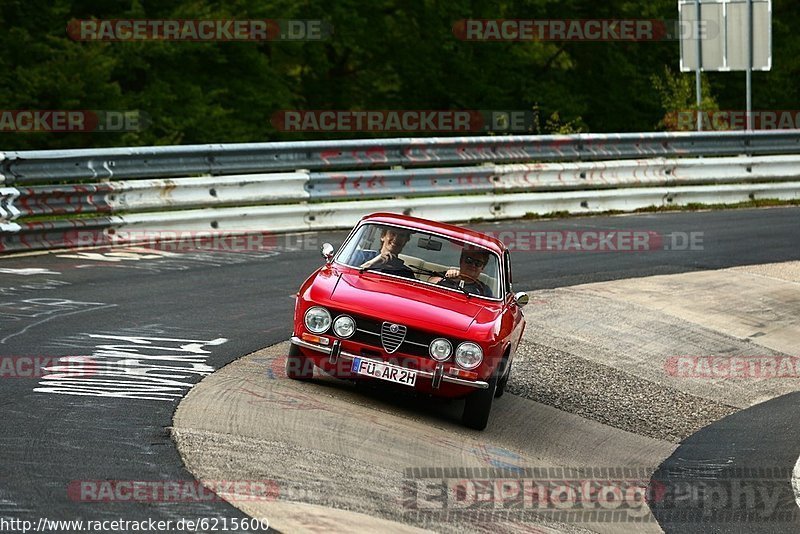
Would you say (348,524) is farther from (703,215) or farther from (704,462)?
(703,215)

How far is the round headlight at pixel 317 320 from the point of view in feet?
30.9

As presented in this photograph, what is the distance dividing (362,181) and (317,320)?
30.1 feet

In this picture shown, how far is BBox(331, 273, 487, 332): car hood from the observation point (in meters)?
9.38

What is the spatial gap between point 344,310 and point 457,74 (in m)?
33.7

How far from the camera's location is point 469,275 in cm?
1035

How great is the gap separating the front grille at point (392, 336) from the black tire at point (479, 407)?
0.69 metres

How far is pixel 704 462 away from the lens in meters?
9.73

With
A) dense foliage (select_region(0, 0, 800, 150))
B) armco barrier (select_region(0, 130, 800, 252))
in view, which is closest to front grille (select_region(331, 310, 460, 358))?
armco barrier (select_region(0, 130, 800, 252))

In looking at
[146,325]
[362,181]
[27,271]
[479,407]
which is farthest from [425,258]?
[362,181]

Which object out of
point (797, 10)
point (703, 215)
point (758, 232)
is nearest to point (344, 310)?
point (758, 232)

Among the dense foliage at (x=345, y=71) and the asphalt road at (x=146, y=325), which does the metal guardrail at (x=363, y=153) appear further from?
the dense foliage at (x=345, y=71)

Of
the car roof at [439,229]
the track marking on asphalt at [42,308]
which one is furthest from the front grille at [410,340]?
the track marking on asphalt at [42,308]

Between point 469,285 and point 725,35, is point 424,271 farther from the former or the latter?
point 725,35

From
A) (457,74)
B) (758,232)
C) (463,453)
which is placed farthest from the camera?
(457,74)
